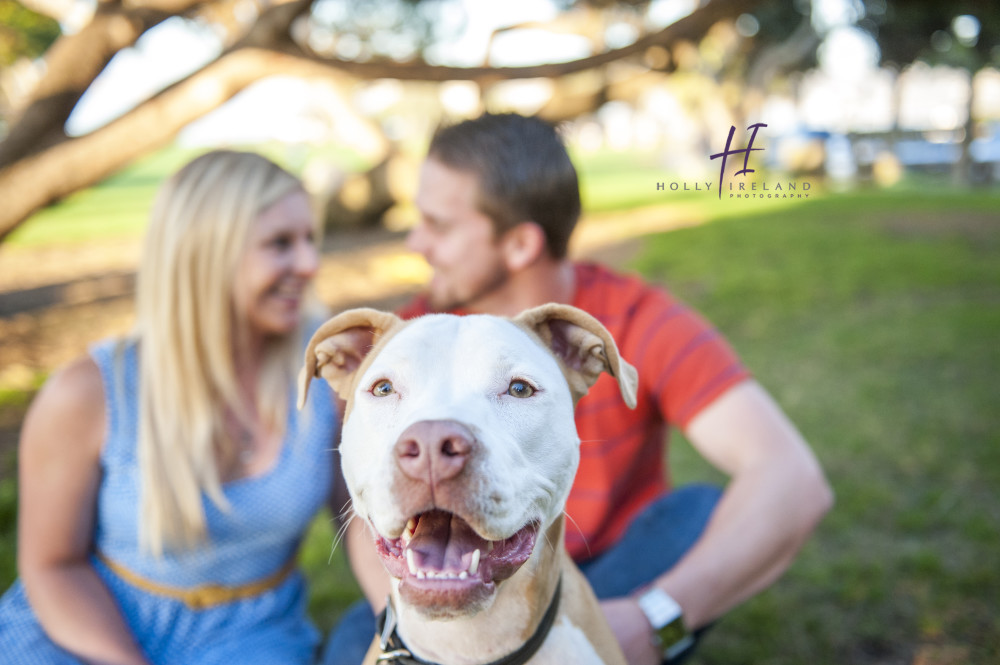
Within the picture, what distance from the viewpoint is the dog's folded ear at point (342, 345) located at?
6.41 ft

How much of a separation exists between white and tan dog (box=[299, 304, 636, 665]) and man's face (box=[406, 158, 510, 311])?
1056 mm

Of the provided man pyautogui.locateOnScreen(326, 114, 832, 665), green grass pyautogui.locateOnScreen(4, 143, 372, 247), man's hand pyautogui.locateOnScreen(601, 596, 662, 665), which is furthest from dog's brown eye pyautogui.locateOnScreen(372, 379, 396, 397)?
green grass pyautogui.locateOnScreen(4, 143, 372, 247)

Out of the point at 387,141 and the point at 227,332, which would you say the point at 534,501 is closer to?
the point at 227,332

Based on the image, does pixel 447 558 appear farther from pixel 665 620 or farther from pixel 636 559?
pixel 636 559

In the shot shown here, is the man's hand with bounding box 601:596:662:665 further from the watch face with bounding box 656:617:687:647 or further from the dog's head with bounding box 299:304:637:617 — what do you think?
the dog's head with bounding box 299:304:637:617

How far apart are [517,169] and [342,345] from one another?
4.28 ft

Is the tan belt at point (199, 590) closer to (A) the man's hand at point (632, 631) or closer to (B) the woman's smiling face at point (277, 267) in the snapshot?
(B) the woman's smiling face at point (277, 267)

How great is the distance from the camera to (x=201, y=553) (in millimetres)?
2828

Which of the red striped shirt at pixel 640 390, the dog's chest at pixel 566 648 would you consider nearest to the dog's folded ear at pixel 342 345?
the dog's chest at pixel 566 648

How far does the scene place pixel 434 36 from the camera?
1989 centimetres

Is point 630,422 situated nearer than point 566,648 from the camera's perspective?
No

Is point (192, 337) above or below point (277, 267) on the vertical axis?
below

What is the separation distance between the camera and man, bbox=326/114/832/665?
2.61 m

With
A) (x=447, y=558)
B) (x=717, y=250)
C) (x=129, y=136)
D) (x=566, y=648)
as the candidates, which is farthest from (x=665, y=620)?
(x=717, y=250)
